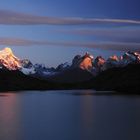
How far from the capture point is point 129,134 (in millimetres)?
76688

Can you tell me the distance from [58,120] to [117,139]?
103 feet

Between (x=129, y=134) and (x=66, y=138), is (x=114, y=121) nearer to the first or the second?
(x=129, y=134)

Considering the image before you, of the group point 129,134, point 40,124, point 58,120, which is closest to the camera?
point 129,134

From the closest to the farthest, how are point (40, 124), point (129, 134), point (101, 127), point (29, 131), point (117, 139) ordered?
point (117, 139), point (129, 134), point (29, 131), point (101, 127), point (40, 124)

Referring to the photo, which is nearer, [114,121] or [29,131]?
[29,131]

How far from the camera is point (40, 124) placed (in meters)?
A: 93.1

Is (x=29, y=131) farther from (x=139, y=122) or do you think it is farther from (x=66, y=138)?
(x=139, y=122)

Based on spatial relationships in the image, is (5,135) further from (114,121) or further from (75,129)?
(114,121)

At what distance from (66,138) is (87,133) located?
24.3 ft

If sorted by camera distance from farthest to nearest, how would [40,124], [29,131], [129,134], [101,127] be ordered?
[40,124], [101,127], [29,131], [129,134]

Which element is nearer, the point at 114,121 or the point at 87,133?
the point at 87,133

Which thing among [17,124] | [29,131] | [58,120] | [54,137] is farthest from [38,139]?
[58,120]

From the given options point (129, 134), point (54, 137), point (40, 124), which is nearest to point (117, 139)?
point (129, 134)

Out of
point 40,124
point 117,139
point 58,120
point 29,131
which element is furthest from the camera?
point 58,120
